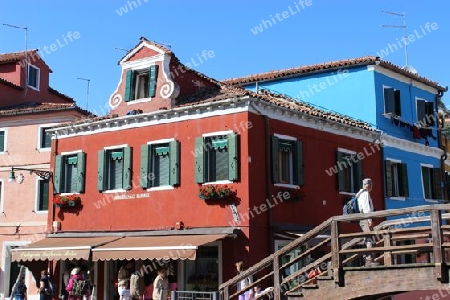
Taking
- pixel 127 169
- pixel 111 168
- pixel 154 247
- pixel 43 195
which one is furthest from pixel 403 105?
pixel 43 195

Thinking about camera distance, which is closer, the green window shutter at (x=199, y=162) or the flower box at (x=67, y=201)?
the green window shutter at (x=199, y=162)

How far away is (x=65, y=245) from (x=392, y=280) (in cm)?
1133

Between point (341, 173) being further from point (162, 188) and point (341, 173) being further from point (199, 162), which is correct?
point (162, 188)

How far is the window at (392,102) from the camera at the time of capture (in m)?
22.6

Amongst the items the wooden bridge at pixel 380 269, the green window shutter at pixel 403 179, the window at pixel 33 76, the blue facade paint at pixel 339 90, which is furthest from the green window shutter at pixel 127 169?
the window at pixel 33 76

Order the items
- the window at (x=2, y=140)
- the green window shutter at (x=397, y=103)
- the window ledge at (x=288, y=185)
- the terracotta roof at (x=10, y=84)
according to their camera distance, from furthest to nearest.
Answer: the terracotta roof at (x=10, y=84) → the window at (x=2, y=140) → the green window shutter at (x=397, y=103) → the window ledge at (x=288, y=185)

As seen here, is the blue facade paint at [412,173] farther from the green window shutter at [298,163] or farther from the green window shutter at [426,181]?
the green window shutter at [298,163]

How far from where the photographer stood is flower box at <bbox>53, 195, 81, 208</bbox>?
67.5ft

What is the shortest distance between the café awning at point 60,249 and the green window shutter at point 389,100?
34.4ft

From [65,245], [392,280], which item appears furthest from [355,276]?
[65,245]

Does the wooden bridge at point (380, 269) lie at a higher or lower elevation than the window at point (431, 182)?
lower

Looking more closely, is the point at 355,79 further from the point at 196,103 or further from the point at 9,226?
the point at 9,226

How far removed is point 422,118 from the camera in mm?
24703

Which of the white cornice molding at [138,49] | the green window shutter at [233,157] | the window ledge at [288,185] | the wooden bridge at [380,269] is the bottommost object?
the wooden bridge at [380,269]
